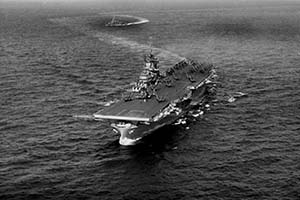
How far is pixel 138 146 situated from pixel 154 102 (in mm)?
11749

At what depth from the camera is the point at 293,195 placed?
161 ft

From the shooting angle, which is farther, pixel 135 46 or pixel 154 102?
Result: pixel 135 46

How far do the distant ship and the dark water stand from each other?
108 inches

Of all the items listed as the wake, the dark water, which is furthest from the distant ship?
the wake

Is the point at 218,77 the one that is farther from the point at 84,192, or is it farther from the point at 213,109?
the point at 84,192

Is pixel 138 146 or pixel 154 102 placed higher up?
pixel 154 102

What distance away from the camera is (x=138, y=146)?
64.8 m

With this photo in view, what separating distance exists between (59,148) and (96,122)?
44.5 ft

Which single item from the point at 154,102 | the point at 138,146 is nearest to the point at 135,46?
the point at 154,102

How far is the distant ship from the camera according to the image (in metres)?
65.4

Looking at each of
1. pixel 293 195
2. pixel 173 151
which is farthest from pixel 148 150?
pixel 293 195

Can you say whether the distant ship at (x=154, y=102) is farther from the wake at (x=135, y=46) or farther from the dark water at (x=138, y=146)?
the wake at (x=135, y=46)

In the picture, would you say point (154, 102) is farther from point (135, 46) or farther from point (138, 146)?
point (135, 46)

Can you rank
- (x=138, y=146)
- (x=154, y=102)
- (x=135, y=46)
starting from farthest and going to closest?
(x=135, y=46) < (x=154, y=102) < (x=138, y=146)
